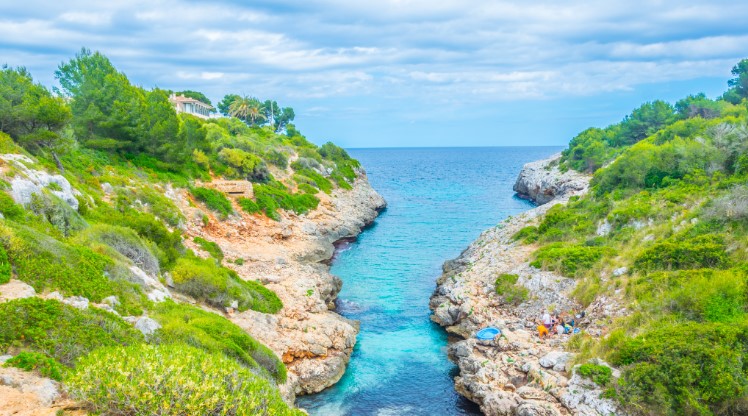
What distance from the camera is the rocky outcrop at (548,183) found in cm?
6675

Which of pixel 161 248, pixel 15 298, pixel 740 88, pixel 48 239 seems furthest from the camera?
pixel 740 88

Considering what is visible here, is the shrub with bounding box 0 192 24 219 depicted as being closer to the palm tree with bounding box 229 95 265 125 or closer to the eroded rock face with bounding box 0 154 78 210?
the eroded rock face with bounding box 0 154 78 210

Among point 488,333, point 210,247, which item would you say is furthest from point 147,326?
point 210,247

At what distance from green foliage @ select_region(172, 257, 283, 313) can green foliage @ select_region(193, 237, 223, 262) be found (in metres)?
4.53

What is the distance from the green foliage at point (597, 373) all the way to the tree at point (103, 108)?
121 ft

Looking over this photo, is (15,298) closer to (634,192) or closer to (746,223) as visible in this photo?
(746,223)

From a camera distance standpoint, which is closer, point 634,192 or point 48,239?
point 48,239

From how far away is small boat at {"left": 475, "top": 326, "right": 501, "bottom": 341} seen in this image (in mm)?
23219

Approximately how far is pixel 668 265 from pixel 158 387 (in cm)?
2310

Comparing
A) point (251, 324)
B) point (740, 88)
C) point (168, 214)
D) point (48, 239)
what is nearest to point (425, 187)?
point (740, 88)

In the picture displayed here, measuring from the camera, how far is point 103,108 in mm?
40656

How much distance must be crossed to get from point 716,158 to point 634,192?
561 centimetres

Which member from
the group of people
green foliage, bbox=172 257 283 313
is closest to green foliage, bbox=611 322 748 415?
the group of people

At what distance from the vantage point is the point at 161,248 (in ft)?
84.3
